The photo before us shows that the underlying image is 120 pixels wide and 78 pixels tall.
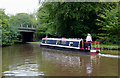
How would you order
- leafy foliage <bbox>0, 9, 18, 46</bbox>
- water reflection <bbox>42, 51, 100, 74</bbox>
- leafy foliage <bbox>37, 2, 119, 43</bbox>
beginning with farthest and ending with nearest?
leafy foliage <bbox>0, 9, 18, 46</bbox>, leafy foliage <bbox>37, 2, 119, 43</bbox>, water reflection <bbox>42, 51, 100, 74</bbox>

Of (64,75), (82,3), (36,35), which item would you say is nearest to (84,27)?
(82,3)

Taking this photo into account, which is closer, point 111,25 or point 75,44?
point 75,44

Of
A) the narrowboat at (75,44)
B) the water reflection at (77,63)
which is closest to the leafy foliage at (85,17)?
the narrowboat at (75,44)

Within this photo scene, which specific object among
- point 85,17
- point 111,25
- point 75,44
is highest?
point 85,17

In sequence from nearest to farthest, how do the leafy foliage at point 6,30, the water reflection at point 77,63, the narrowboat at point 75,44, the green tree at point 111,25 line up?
the water reflection at point 77,63
the narrowboat at point 75,44
the green tree at point 111,25
the leafy foliage at point 6,30

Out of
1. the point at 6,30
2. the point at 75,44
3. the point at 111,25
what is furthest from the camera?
the point at 6,30

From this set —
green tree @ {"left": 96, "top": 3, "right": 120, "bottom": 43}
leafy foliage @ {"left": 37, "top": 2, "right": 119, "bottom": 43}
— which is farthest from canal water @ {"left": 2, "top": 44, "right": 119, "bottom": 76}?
leafy foliage @ {"left": 37, "top": 2, "right": 119, "bottom": 43}

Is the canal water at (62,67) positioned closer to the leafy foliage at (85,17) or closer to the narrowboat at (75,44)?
the narrowboat at (75,44)

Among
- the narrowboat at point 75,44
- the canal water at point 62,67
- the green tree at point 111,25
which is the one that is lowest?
the canal water at point 62,67

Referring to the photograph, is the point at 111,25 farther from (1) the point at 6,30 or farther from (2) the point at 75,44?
(1) the point at 6,30

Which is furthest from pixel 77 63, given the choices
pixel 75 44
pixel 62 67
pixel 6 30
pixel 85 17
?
pixel 6 30

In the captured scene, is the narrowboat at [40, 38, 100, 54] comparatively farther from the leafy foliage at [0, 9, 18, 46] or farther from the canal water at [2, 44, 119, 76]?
the leafy foliage at [0, 9, 18, 46]

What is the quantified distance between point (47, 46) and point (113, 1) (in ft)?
33.1

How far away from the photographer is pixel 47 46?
19.0 meters
